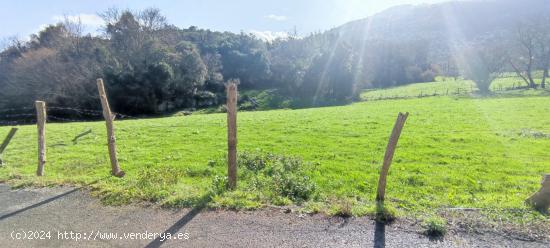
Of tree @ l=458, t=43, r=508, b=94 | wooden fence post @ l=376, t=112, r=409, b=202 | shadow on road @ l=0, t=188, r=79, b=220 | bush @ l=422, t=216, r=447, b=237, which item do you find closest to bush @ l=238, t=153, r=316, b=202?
wooden fence post @ l=376, t=112, r=409, b=202

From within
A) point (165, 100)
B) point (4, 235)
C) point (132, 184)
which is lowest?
point (4, 235)

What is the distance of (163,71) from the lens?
150ft

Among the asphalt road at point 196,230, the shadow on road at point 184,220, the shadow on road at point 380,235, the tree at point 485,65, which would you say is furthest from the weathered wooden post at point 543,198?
the tree at point 485,65

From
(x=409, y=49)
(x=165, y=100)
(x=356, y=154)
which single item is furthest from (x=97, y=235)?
(x=409, y=49)

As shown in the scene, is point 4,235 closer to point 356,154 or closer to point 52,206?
point 52,206

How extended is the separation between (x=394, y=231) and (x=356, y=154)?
6.53m

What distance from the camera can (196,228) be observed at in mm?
5859

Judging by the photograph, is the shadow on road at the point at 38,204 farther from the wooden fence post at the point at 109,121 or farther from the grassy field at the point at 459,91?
the grassy field at the point at 459,91

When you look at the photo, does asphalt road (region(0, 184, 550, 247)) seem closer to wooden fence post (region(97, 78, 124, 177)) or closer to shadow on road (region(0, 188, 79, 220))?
shadow on road (region(0, 188, 79, 220))

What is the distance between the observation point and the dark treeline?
140 ft

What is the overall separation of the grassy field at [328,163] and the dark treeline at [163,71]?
27.4 metres

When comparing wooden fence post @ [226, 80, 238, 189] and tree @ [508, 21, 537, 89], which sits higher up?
tree @ [508, 21, 537, 89]

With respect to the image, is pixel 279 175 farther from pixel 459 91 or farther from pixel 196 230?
pixel 459 91

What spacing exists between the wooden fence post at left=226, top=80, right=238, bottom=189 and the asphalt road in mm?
1365
